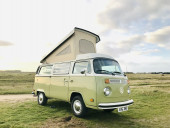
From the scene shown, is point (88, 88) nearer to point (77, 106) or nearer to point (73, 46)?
point (77, 106)

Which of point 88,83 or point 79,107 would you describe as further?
point 79,107

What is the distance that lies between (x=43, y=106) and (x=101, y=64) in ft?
15.1

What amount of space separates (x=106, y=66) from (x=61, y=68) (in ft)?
8.09

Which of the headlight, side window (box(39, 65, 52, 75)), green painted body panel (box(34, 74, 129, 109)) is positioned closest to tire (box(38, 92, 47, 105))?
green painted body panel (box(34, 74, 129, 109))

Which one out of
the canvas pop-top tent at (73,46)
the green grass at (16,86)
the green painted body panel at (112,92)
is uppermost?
the canvas pop-top tent at (73,46)

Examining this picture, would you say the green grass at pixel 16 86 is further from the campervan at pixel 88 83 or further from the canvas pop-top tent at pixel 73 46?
the campervan at pixel 88 83

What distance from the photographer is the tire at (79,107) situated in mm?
6550

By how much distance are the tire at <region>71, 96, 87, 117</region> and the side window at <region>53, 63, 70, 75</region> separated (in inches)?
57.1

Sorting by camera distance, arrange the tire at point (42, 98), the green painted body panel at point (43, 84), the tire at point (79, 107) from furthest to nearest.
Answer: the tire at point (42, 98)
the green painted body panel at point (43, 84)
the tire at point (79, 107)

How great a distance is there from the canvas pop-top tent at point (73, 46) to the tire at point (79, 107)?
2970mm

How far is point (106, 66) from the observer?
682cm

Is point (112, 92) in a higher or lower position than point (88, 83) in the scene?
lower

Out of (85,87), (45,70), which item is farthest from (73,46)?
(85,87)

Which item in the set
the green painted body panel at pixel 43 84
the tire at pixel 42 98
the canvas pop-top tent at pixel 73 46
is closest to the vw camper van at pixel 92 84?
the green painted body panel at pixel 43 84
